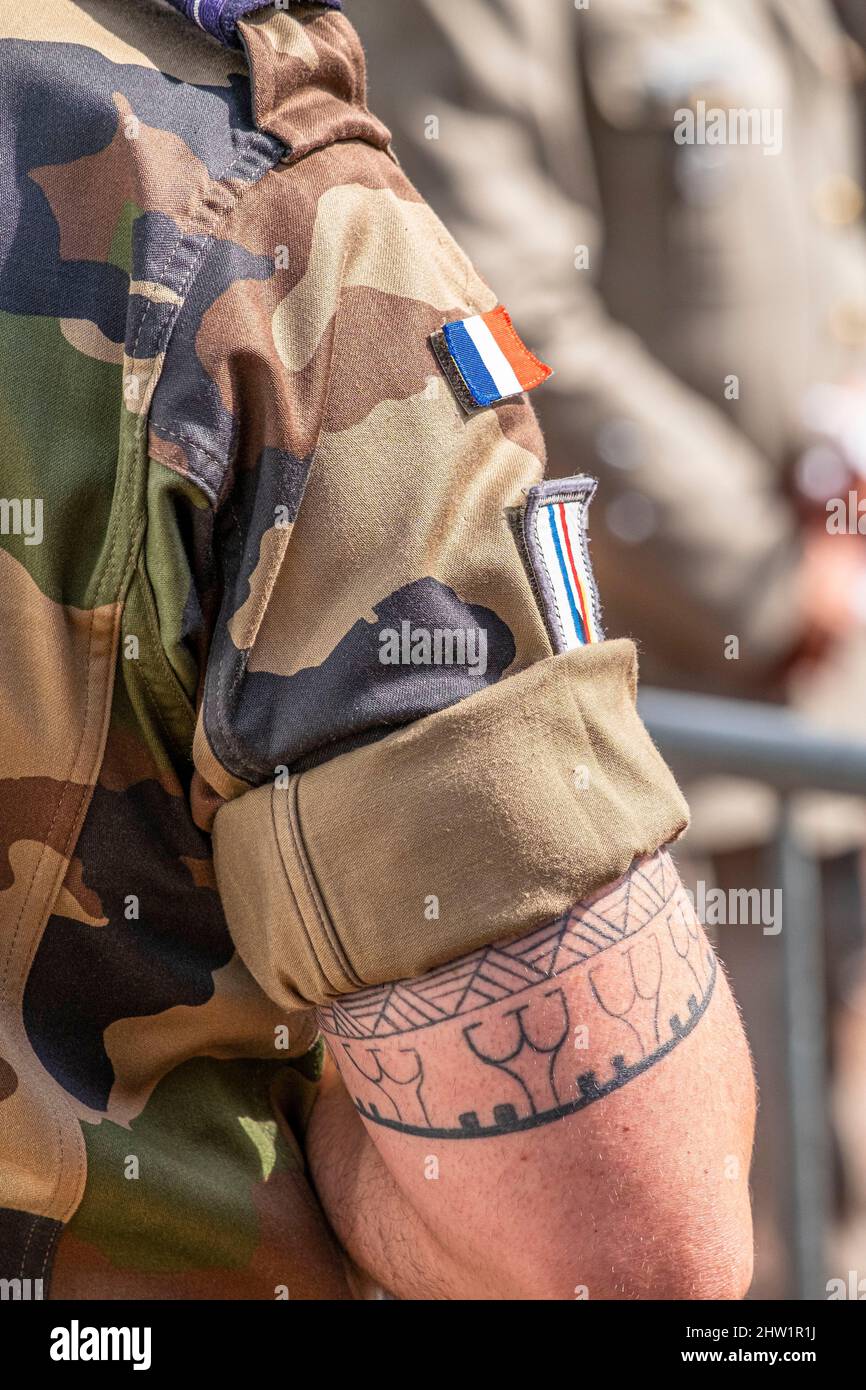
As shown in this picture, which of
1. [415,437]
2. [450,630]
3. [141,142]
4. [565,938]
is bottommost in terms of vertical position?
[565,938]

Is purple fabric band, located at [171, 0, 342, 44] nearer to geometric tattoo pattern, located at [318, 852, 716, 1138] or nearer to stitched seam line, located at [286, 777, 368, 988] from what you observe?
stitched seam line, located at [286, 777, 368, 988]

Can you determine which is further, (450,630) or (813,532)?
(813,532)

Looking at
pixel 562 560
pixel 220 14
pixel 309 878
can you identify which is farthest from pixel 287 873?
pixel 220 14

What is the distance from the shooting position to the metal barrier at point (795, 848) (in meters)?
1.62

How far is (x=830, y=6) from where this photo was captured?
2.56 meters

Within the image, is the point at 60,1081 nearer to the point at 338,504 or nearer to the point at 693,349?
the point at 338,504

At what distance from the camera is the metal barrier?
1624 mm

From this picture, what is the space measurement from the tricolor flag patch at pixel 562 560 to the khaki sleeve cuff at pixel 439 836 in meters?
0.03

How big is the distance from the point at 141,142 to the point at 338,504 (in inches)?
8.7

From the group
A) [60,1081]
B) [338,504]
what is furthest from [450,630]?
[60,1081]

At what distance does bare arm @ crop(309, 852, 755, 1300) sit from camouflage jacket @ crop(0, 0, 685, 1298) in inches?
1.2

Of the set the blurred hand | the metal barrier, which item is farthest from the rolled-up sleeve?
the blurred hand

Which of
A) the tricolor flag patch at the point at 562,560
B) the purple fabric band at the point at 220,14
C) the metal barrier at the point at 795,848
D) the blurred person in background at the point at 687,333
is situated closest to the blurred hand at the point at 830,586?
the blurred person in background at the point at 687,333

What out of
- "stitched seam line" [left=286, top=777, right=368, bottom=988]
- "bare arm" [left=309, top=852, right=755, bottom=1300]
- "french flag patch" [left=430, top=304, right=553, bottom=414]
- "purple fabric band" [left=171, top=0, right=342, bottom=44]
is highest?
"purple fabric band" [left=171, top=0, right=342, bottom=44]
